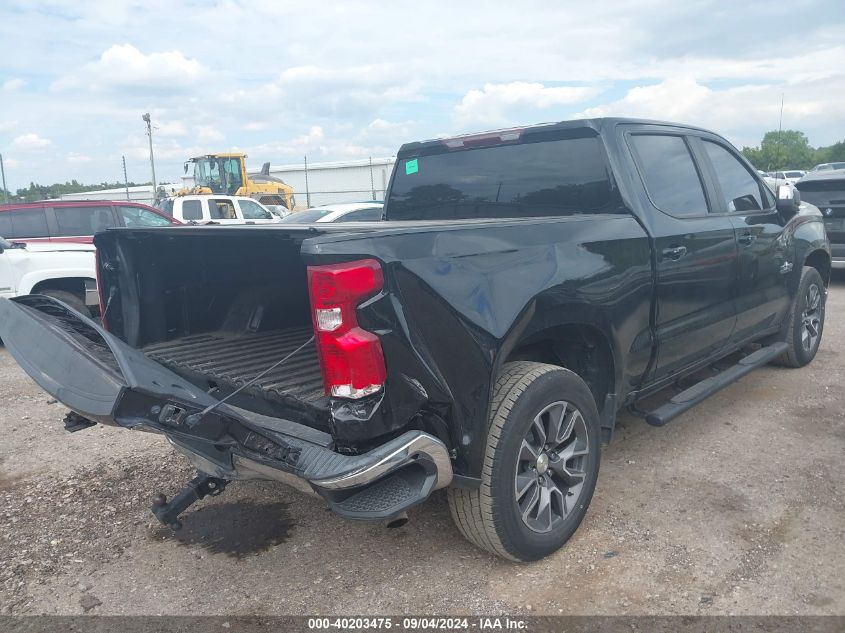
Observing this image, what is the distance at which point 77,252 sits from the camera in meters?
7.96

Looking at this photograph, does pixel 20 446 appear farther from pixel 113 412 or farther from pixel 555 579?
pixel 555 579

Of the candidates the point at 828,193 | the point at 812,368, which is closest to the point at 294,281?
the point at 812,368

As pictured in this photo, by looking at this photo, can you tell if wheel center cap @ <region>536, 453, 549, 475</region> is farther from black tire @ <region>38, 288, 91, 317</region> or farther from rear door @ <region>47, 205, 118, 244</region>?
rear door @ <region>47, 205, 118, 244</region>

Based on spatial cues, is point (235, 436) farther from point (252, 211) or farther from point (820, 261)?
point (252, 211)

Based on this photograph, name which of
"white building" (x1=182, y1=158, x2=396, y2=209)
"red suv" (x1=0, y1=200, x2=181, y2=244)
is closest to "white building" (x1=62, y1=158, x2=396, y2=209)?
"white building" (x1=182, y1=158, x2=396, y2=209)

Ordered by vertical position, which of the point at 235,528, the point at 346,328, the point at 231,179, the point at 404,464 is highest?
the point at 231,179

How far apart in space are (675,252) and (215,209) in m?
14.1

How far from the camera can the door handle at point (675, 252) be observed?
11.8 ft

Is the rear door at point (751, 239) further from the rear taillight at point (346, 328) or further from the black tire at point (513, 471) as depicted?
the rear taillight at point (346, 328)

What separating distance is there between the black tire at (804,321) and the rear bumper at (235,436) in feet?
13.4

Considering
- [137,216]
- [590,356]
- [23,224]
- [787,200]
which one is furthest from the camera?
[137,216]

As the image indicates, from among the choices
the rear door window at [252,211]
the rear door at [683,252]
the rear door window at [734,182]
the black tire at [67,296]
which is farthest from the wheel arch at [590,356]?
the rear door window at [252,211]

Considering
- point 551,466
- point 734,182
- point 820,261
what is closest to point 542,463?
point 551,466

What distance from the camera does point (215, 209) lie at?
16.1 meters
